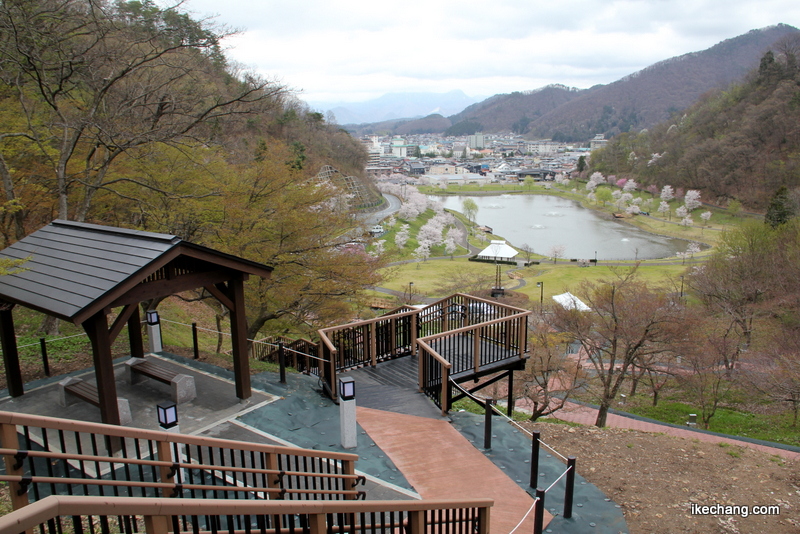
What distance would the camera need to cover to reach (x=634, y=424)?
1705 cm

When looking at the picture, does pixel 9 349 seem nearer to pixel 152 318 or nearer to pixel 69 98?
pixel 152 318

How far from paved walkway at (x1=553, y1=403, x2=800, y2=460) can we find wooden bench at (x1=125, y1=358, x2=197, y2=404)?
11.1m

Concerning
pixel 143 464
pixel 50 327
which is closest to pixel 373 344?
pixel 143 464

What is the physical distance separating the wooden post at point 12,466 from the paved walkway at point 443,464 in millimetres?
4583

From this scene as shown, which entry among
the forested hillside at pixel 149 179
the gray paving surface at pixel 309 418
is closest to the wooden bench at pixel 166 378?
the gray paving surface at pixel 309 418

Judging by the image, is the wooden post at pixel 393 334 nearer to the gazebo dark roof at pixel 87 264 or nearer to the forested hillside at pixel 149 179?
the forested hillside at pixel 149 179

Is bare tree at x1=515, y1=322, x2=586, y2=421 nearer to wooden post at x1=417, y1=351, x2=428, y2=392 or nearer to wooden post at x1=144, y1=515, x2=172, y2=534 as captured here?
wooden post at x1=417, y1=351, x2=428, y2=392

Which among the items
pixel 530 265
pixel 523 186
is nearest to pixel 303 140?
pixel 530 265

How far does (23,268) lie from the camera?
810cm

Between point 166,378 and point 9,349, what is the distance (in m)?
2.51

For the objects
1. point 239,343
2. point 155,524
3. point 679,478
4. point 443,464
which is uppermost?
point 155,524

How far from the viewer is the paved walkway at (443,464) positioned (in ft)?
21.6

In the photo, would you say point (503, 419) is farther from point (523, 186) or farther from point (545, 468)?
point (523, 186)

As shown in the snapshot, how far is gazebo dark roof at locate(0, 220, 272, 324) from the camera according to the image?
6875 mm
